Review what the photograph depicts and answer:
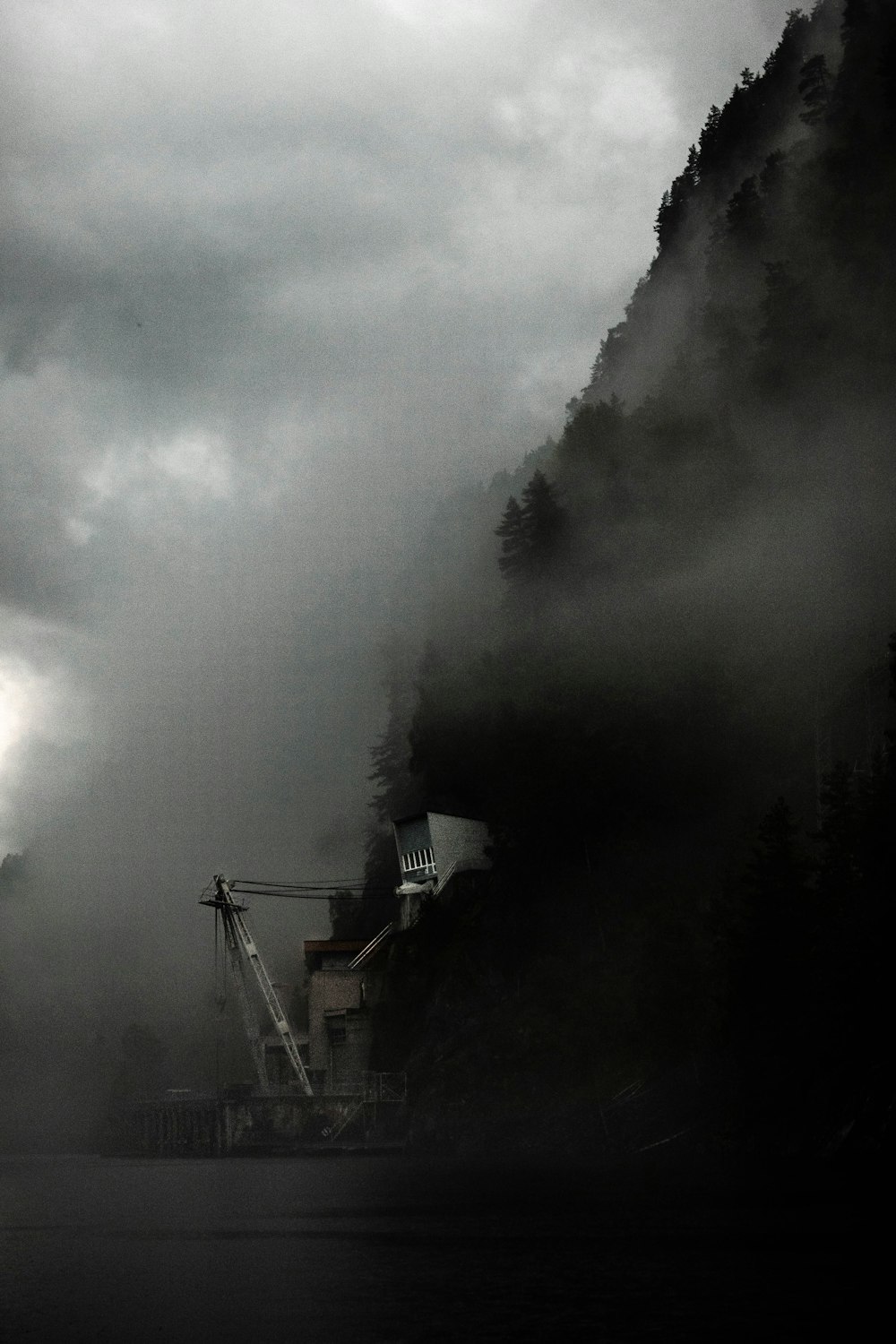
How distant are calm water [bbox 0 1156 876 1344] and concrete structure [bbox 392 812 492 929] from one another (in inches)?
2383

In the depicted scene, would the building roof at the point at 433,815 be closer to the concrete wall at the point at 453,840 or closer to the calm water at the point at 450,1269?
the concrete wall at the point at 453,840

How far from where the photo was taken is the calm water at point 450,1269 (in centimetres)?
3428

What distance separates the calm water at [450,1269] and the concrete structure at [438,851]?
60528 mm

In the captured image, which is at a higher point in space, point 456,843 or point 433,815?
point 433,815

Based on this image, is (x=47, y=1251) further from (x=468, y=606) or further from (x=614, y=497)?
(x=468, y=606)

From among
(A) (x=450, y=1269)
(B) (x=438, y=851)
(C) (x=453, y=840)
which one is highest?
(C) (x=453, y=840)

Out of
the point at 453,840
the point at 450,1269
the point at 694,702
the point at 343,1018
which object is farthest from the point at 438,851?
the point at 450,1269

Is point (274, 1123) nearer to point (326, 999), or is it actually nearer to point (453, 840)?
point (326, 999)

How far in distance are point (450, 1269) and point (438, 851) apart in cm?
9051

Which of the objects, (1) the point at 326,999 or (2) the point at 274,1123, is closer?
(2) the point at 274,1123

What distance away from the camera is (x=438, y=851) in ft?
440

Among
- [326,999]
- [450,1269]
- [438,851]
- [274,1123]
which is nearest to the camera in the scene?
[450,1269]

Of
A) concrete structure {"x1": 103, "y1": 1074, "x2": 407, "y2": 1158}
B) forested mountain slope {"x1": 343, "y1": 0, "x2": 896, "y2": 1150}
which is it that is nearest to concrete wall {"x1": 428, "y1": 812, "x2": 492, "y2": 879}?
forested mountain slope {"x1": 343, "y1": 0, "x2": 896, "y2": 1150}

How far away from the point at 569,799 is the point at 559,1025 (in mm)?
17976
